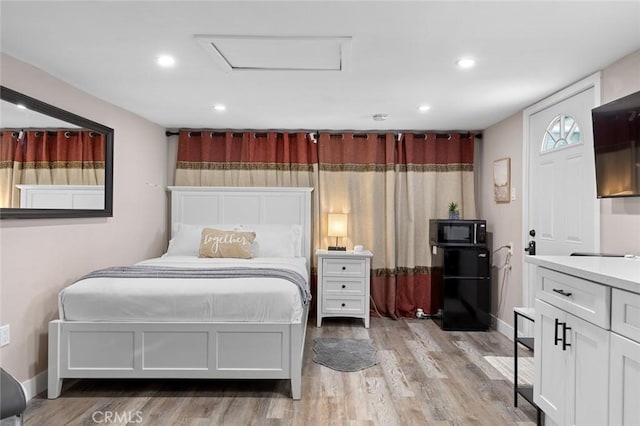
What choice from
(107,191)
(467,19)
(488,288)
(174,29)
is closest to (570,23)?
(467,19)

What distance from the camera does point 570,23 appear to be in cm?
213

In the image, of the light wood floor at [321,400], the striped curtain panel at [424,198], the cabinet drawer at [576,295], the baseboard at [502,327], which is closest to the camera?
the cabinet drawer at [576,295]

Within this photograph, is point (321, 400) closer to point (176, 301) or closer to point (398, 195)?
point (176, 301)

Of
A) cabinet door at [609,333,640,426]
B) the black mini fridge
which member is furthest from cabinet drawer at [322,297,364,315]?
cabinet door at [609,333,640,426]

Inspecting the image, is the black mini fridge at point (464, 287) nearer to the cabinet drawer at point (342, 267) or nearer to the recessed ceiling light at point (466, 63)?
the cabinet drawer at point (342, 267)

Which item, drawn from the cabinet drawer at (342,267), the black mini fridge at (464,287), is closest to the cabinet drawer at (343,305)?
the cabinet drawer at (342,267)

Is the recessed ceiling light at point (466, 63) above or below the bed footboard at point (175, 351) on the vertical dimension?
above

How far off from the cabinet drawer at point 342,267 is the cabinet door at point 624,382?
118 inches

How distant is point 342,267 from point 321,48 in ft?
8.63

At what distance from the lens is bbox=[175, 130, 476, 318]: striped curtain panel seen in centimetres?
500

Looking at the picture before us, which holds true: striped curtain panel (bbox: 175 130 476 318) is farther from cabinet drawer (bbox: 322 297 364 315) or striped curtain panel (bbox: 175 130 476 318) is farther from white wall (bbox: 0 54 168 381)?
white wall (bbox: 0 54 168 381)

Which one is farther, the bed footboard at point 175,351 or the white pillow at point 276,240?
the white pillow at point 276,240

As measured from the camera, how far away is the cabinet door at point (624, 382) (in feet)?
4.91

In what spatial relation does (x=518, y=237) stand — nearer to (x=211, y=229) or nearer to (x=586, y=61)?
(x=586, y=61)
